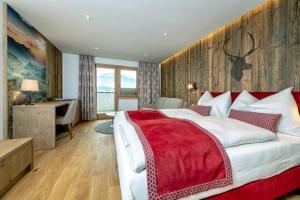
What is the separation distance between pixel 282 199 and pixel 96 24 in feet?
12.3

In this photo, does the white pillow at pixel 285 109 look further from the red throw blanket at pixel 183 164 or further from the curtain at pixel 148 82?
the curtain at pixel 148 82

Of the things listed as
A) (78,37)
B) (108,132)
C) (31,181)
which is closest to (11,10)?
(78,37)

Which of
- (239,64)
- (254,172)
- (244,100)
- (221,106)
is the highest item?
(239,64)

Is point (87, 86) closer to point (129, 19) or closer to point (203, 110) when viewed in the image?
point (129, 19)

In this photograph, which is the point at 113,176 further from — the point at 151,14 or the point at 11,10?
the point at 11,10

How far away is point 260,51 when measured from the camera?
7.27 feet

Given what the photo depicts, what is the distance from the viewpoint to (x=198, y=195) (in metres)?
0.97

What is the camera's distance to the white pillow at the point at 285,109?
159 cm

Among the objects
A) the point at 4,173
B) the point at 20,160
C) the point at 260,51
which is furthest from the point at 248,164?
the point at 20,160

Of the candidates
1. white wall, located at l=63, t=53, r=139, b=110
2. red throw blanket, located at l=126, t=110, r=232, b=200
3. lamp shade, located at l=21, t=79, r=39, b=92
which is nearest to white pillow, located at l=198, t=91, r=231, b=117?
red throw blanket, located at l=126, t=110, r=232, b=200

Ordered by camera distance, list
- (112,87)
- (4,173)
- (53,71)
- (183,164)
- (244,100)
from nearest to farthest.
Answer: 1. (183,164)
2. (4,173)
3. (244,100)
4. (53,71)
5. (112,87)

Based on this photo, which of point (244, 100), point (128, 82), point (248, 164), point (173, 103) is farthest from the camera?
point (128, 82)

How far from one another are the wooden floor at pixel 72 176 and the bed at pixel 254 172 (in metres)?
0.38

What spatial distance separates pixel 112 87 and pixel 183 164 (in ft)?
16.9
